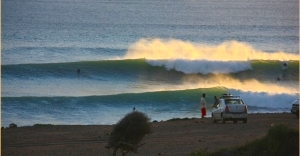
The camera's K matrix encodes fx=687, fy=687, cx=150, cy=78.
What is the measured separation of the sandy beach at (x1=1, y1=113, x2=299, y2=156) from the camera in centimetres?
1772

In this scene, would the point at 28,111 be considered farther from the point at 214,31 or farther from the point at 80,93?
the point at 214,31

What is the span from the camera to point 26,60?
167 feet

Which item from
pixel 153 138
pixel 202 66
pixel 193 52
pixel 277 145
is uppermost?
pixel 193 52

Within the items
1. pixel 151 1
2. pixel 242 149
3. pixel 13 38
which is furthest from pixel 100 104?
pixel 151 1

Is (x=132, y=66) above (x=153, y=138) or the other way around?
above

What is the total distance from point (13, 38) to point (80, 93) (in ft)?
98.0

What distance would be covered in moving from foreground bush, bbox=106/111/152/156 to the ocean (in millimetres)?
14857

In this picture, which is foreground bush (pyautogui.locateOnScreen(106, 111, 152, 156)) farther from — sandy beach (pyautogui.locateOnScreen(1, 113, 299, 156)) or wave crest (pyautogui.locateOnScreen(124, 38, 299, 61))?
wave crest (pyautogui.locateOnScreen(124, 38, 299, 61))

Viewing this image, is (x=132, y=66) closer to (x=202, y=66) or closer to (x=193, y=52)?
(x=202, y=66)

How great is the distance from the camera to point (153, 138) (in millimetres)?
20438

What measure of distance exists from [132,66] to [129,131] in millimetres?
36748

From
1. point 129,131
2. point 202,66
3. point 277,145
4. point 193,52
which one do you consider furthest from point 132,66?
point 277,145

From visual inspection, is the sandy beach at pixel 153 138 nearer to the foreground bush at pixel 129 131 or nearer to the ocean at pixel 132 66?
the foreground bush at pixel 129 131

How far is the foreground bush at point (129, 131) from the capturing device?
13.7m
